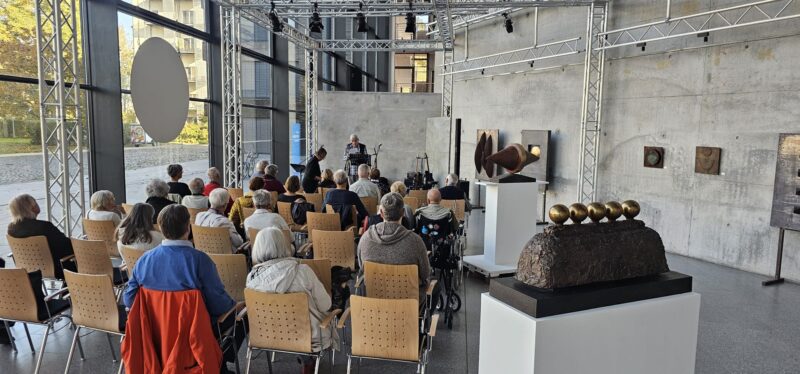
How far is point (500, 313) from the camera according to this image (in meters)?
2.40

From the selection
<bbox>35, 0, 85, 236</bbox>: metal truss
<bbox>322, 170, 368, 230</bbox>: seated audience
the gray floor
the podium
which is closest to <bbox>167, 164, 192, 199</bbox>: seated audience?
<bbox>35, 0, 85, 236</bbox>: metal truss

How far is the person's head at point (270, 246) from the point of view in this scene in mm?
3225

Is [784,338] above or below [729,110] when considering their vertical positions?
below

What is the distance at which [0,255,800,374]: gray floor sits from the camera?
12.6ft

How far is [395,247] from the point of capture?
3928mm

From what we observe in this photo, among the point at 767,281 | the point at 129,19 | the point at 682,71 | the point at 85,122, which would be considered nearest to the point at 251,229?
the point at 85,122

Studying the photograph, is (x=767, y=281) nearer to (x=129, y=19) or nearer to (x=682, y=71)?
(x=682, y=71)

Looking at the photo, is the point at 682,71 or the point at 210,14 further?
the point at 210,14

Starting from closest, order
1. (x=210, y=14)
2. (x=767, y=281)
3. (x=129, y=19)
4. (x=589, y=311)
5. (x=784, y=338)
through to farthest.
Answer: (x=589, y=311), (x=784, y=338), (x=767, y=281), (x=129, y=19), (x=210, y=14)

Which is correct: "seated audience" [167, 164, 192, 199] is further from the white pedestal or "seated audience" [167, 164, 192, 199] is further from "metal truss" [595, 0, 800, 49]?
"metal truss" [595, 0, 800, 49]

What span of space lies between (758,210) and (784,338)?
281cm

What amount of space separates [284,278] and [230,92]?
310 inches

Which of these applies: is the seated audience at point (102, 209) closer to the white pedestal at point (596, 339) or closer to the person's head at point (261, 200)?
the person's head at point (261, 200)

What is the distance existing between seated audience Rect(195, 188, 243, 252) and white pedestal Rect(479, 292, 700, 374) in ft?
10.4
